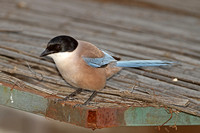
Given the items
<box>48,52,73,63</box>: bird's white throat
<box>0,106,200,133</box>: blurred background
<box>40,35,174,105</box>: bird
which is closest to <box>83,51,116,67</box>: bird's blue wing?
<box>40,35,174,105</box>: bird

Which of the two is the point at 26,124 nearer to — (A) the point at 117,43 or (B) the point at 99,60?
(A) the point at 117,43

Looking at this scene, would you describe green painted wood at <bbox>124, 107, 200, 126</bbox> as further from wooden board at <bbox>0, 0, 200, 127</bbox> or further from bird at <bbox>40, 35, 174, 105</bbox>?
bird at <bbox>40, 35, 174, 105</bbox>

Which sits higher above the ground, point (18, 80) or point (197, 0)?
point (197, 0)

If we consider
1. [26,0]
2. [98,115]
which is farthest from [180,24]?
[98,115]

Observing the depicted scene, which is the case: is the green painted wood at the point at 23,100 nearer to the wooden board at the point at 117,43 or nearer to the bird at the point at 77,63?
the wooden board at the point at 117,43

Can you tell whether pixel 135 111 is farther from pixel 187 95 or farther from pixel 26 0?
pixel 26 0

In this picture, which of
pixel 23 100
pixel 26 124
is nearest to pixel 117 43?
A: pixel 26 124

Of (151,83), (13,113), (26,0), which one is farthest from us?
(26,0)
